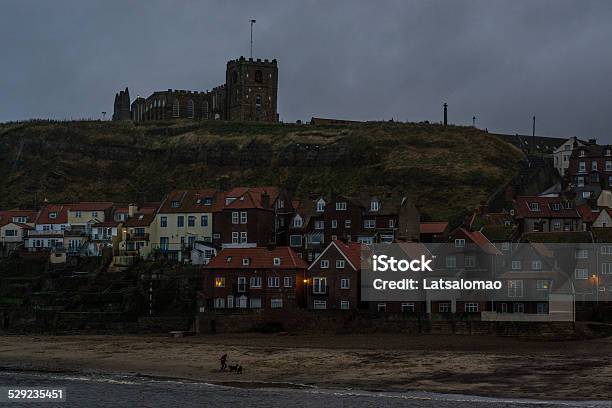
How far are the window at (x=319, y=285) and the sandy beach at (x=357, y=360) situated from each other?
6.95m

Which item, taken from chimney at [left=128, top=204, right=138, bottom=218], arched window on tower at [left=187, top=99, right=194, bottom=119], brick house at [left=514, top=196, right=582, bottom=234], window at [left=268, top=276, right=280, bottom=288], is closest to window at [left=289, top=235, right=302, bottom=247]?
window at [left=268, top=276, right=280, bottom=288]

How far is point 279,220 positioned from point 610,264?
36068mm

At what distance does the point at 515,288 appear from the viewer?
82688 millimetres

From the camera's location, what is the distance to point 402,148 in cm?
15050

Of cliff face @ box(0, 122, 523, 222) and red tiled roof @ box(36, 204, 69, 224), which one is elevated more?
cliff face @ box(0, 122, 523, 222)

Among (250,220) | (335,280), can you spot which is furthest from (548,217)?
(250,220)

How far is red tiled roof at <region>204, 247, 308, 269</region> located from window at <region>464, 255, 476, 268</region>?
14799 mm

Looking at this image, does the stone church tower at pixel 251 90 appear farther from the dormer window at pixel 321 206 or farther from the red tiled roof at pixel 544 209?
the red tiled roof at pixel 544 209

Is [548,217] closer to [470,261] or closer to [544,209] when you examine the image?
[544,209]

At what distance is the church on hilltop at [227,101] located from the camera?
16600 centimetres

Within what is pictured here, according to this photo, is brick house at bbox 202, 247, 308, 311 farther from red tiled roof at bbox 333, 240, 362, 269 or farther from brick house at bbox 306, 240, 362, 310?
red tiled roof at bbox 333, 240, 362, 269

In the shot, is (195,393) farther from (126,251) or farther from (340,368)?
(126,251)

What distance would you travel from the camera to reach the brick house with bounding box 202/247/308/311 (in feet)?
281

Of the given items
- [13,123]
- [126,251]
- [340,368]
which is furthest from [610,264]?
[13,123]
